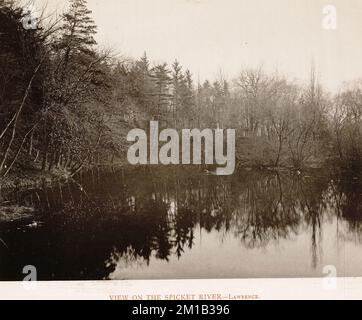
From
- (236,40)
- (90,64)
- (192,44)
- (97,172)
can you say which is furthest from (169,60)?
(97,172)

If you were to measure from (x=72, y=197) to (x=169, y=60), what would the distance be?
406 cm

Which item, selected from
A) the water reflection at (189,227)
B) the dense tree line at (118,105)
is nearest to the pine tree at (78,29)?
the dense tree line at (118,105)

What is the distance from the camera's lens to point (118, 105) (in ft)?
35.1

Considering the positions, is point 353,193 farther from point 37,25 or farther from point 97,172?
point 37,25

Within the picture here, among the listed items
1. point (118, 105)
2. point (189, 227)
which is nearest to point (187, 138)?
point (189, 227)

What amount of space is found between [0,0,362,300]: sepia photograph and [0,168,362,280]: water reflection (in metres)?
0.03

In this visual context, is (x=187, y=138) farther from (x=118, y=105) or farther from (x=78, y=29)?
(x=78, y=29)

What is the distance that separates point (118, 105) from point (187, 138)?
3.10 metres

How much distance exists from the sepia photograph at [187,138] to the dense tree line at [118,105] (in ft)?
0.15

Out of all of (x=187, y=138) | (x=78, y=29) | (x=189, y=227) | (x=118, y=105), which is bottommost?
(x=189, y=227)

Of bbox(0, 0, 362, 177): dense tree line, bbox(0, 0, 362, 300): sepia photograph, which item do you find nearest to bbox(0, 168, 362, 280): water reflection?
bbox(0, 0, 362, 300): sepia photograph

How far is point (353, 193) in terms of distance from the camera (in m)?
8.57

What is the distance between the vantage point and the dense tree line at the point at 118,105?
870 cm
